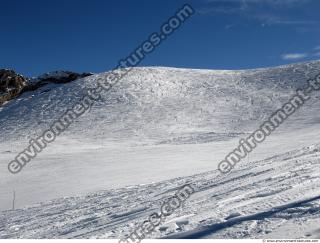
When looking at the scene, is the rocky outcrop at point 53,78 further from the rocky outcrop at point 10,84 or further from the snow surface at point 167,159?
the snow surface at point 167,159

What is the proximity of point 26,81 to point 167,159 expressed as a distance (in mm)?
55157

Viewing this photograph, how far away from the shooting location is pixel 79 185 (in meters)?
19.1

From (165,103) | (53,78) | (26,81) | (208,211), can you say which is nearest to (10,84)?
(26,81)

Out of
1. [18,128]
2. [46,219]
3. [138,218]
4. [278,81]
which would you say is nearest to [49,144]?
[18,128]

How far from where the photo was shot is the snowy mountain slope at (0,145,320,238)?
6422 mm

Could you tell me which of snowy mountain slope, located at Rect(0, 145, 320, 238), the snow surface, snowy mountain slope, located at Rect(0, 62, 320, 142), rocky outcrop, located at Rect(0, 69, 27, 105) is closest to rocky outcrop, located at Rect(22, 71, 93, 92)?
rocky outcrop, located at Rect(0, 69, 27, 105)

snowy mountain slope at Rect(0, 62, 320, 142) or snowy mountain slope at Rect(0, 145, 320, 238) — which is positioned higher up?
snowy mountain slope at Rect(0, 62, 320, 142)

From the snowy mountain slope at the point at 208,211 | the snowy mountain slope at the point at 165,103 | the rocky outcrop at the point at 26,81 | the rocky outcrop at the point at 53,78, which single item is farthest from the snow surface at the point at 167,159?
the rocky outcrop at the point at 26,81

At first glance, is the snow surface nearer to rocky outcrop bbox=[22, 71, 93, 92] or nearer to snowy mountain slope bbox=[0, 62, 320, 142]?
snowy mountain slope bbox=[0, 62, 320, 142]

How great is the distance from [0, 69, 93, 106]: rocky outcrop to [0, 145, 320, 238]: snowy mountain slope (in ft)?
183

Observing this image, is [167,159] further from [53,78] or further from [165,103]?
[53,78]

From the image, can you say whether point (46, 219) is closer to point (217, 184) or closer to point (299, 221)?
point (217, 184)

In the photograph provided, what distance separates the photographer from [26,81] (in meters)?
73.6

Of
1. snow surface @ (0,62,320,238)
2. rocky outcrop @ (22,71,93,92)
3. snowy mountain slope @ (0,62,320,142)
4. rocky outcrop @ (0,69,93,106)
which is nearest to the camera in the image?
snow surface @ (0,62,320,238)
